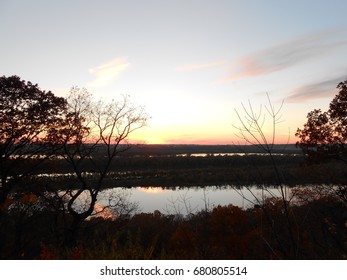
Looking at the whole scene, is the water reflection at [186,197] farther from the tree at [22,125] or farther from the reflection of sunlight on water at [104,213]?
the tree at [22,125]

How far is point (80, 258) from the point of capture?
7141 mm

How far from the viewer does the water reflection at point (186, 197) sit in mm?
35625

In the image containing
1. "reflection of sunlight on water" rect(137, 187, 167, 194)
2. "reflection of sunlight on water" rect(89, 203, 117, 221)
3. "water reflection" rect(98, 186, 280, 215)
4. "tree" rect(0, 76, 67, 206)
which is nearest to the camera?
"tree" rect(0, 76, 67, 206)

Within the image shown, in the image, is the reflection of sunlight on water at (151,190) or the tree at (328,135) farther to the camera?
the reflection of sunlight on water at (151,190)

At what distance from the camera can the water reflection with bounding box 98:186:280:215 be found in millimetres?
35625

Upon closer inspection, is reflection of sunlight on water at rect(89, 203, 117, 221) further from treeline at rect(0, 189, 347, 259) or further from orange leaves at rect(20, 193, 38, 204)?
orange leaves at rect(20, 193, 38, 204)

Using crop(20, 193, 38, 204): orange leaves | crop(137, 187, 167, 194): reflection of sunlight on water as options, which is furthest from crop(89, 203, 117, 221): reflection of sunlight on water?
crop(137, 187, 167, 194): reflection of sunlight on water

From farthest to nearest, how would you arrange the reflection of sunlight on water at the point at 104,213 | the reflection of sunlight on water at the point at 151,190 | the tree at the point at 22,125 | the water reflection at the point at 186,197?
the reflection of sunlight on water at the point at 151,190 < the water reflection at the point at 186,197 < the reflection of sunlight on water at the point at 104,213 < the tree at the point at 22,125

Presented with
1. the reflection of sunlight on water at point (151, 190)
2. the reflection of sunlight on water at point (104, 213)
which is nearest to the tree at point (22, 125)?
the reflection of sunlight on water at point (104, 213)

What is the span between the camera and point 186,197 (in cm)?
4112

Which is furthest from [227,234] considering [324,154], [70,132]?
[70,132]

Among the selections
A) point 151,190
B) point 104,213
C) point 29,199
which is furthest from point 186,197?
point 29,199
